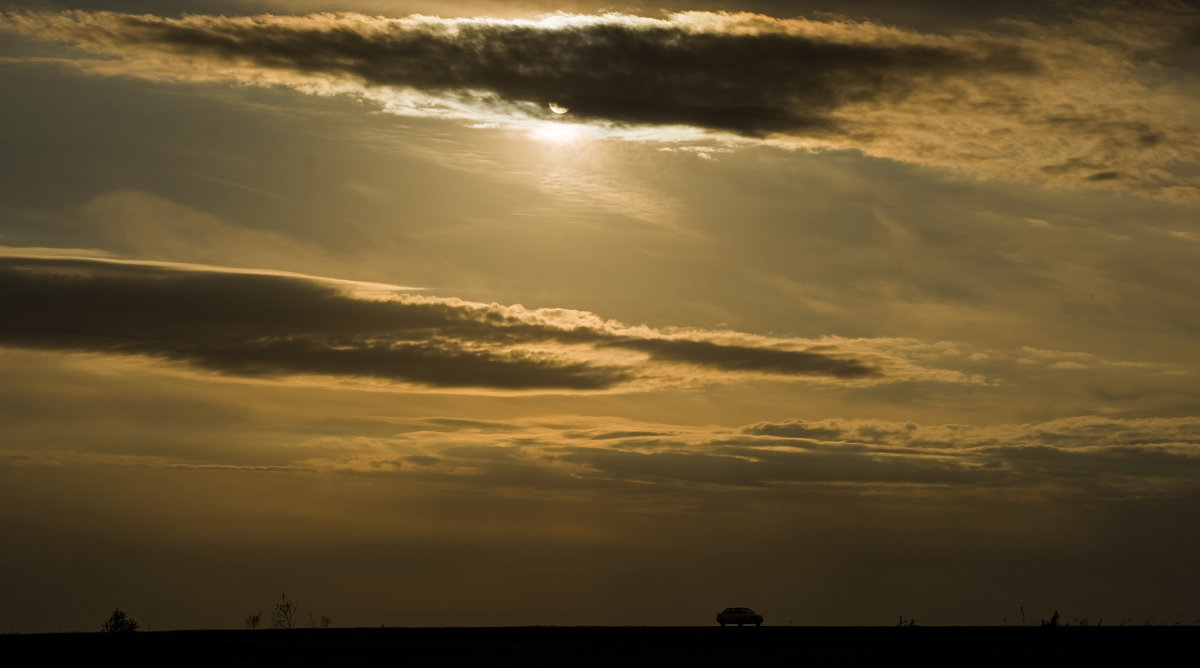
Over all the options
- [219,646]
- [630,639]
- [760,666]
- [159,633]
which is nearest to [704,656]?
[760,666]

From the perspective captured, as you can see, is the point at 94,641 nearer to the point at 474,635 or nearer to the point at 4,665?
the point at 4,665

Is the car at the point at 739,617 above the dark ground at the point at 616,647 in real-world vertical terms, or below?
above

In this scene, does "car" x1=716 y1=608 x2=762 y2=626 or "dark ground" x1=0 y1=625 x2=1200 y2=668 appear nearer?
"dark ground" x1=0 y1=625 x2=1200 y2=668

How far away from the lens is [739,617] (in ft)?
403

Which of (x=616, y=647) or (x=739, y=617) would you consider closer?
(x=616, y=647)

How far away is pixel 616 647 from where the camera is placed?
268 ft

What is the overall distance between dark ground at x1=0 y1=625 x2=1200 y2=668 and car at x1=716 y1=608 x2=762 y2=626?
1791 centimetres

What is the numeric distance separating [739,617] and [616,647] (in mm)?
43487

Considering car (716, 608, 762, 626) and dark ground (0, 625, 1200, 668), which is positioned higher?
car (716, 608, 762, 626)

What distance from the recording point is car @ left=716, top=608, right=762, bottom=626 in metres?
123

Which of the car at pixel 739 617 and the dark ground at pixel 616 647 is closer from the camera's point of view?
the dark ground at pixel 616 647

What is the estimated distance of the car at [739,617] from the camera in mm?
122812

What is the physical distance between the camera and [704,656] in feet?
241

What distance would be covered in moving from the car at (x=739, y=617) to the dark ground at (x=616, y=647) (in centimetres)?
1791
